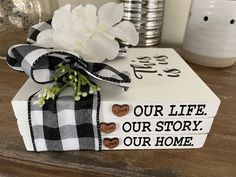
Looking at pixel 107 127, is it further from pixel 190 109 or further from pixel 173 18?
pixel 173 18

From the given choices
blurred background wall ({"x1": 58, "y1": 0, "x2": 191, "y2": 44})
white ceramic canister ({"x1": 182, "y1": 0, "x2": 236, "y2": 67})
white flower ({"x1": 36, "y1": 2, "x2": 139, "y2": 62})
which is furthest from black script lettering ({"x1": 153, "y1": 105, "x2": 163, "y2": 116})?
blurred background wall ({"x1": 58, "y1": 0, "x2": 191, "y2": 44})

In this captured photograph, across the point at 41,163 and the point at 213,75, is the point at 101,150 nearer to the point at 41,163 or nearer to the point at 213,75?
the point at 41,163

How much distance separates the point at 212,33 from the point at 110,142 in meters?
0.38

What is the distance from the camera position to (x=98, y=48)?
35 cm

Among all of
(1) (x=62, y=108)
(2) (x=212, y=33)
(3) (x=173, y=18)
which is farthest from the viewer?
(3) (x=173, y=18)

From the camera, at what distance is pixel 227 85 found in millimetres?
523

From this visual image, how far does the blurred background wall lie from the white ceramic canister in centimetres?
12

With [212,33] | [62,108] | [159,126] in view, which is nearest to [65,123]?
[62,108]

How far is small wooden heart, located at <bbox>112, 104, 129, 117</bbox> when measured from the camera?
1.00ft

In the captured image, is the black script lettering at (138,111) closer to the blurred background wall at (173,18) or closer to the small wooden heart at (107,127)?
the small wooden heart at (107,127)

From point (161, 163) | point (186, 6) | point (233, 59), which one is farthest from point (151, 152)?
point (186, 6)

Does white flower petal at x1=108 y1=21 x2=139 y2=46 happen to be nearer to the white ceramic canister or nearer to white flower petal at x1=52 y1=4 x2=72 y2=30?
white flower petal at x1=52 y1=4 x2=72 y2=30

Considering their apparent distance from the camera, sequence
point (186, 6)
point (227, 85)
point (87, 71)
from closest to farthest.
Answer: point (87, 71) → point (227, 85) → point (186, 6)

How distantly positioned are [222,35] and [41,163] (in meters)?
0.46
